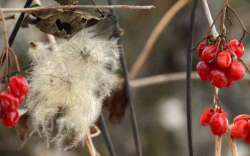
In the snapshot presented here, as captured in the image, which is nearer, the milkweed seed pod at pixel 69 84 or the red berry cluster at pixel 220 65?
the red berry cluster at pixel 220 65

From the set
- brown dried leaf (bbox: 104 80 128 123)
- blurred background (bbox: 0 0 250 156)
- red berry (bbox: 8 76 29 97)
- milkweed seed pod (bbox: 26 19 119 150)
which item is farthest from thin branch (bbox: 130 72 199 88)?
blurred background (bbox: 0 0 250 156)

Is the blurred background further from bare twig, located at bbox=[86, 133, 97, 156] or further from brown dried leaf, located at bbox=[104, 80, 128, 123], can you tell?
bare twig, located at bbox=[86, 133, 97, 156]

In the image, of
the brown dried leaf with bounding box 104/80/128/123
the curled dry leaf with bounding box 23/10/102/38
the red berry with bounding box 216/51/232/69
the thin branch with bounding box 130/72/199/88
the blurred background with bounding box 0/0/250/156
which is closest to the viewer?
the red berry with bounding box 216/51/232/69

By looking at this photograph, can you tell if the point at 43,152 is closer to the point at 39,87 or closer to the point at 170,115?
the point at 170,115

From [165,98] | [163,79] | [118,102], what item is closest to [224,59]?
[118,102]

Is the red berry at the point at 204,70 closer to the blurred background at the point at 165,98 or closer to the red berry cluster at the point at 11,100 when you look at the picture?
the red berry cluster at the point at 11,100

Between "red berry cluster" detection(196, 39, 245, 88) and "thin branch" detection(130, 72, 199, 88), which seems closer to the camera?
"red berry cluster" detection(196, 39, 245, 88)

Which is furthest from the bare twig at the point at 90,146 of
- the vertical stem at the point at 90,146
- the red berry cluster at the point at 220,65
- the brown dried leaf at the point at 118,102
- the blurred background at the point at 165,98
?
the blurred background at the point at 165,98
